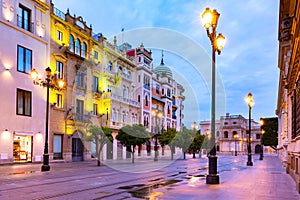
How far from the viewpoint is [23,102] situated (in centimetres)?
3033

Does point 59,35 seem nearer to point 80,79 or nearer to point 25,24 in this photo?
point 25,24

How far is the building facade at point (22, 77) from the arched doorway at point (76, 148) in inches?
208

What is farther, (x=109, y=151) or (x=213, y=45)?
(x=109, y=151)

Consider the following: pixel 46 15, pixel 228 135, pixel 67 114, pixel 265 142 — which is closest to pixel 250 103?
pixel 67 114

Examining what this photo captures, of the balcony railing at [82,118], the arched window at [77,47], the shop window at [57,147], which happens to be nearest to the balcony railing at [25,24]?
the arched window at [77,47]

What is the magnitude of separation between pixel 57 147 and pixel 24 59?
9.74 meters

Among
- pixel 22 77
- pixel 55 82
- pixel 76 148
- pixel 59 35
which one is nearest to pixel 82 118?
pixel 76 148

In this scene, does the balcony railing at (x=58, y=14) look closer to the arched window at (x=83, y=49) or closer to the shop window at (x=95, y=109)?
the arched window at (x=83, y=49)

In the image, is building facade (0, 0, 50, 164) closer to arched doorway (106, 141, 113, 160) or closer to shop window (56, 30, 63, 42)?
shop window (56, 30, 63, 42)

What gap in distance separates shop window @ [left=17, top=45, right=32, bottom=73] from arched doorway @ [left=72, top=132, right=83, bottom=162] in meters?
9.75

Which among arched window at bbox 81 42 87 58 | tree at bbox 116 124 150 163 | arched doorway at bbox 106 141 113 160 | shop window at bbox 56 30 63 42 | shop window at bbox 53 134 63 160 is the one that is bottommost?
arched doorway at bbox 106 141 113 160


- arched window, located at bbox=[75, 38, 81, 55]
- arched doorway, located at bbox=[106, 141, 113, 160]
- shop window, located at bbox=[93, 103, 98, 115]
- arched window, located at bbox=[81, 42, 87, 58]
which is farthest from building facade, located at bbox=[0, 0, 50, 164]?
arched doorway, located at bbox=[106, 141, 113, 160]

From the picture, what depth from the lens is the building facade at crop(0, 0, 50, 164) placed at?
2800 centimetres

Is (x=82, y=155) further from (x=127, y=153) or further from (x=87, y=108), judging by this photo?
A: (x=127, y=153)
